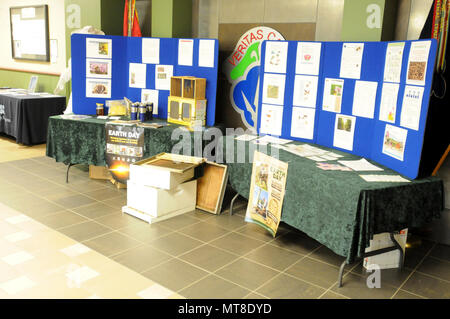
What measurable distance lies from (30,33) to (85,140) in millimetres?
4248

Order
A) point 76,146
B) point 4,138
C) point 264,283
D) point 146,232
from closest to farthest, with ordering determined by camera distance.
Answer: point 264,283, point 146,232, point 76,146, point 4,138

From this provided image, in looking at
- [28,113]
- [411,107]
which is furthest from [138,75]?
[411,107]

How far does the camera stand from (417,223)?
3123mm

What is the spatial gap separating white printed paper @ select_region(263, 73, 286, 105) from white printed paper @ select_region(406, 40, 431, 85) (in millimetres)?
1416

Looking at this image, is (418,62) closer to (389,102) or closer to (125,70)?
(389,102)

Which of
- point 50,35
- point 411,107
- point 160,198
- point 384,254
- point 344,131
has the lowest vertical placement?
point 384,254

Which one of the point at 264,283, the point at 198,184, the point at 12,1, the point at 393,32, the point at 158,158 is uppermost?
the point at 12,1

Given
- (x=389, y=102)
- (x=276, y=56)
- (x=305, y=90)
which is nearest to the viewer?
(x=389, y=102)

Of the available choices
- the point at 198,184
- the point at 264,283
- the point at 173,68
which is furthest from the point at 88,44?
the point at 264,283

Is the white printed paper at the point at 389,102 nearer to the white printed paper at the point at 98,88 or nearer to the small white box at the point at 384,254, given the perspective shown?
the small white box at the point at 384,254

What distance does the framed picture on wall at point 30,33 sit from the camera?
7766mm

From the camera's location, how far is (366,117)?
Result: 146 inches

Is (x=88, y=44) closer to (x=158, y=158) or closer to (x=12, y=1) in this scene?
(x=158, y=158)

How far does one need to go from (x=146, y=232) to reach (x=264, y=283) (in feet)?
4.25
